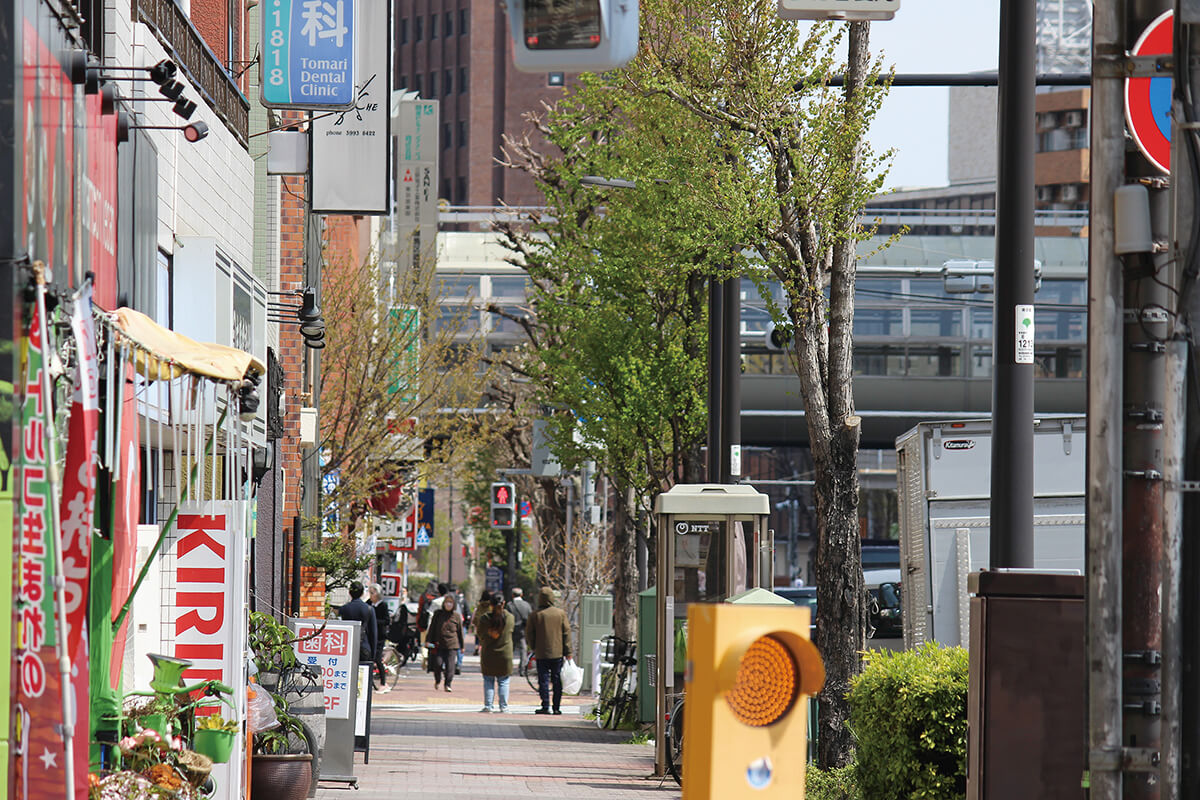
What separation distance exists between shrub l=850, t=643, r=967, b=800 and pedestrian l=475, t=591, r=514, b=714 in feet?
48.6

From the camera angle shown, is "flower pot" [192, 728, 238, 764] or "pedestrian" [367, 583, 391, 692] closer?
"flower pot" [192, 728, 238, 764]

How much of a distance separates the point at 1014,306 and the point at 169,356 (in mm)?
4471

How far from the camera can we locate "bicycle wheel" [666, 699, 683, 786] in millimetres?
16312

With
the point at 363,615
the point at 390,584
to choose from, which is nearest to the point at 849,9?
the point at 363,615

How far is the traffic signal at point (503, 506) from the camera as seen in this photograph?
153ft

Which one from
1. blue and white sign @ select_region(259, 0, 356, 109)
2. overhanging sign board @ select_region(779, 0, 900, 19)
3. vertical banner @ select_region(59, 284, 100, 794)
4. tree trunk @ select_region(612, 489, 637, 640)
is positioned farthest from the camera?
tree trunk @ select_region(612, 489, 637, 640)

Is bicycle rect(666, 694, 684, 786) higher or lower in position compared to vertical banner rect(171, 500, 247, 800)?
lower

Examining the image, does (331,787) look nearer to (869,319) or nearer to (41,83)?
(41,83)

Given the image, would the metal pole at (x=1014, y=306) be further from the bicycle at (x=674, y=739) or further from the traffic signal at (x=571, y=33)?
the bicycle at (x=674, y=739)

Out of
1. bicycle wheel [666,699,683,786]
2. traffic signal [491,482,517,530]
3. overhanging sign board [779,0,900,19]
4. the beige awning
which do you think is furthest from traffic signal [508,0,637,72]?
traffic signal [491,482,517,530]

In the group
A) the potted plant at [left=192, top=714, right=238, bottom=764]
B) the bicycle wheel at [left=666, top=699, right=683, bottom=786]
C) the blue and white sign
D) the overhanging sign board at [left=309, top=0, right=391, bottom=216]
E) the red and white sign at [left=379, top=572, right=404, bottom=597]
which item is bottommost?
the red and white sign at [left=379, top=572, right=404, bottom=597]

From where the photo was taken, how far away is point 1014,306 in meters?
9.02

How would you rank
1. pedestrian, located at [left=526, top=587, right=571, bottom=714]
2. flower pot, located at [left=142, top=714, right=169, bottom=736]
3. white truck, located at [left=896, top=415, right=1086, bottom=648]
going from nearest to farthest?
flower pot, located at [left=142, top=714, right=169, bottom=736], white truck, located at [left=896, top=415, right=1086, bottom=648], pedestrian, located at [left=526, top=587, right=571, bottom=714]

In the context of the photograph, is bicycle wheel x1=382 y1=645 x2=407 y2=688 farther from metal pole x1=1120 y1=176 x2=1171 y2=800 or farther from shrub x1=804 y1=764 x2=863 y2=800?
metal pole x1=1120 y1=176 x2=1171 y2=800
